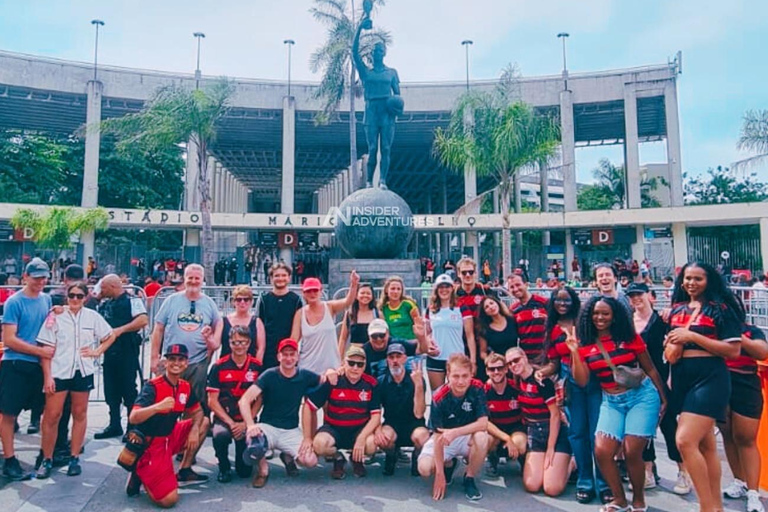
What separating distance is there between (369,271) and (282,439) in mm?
4825

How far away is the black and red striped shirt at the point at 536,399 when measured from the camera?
15.6 feet

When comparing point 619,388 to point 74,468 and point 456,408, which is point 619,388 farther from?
point 74,468

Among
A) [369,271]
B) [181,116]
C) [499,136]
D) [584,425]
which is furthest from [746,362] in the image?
[181,116]

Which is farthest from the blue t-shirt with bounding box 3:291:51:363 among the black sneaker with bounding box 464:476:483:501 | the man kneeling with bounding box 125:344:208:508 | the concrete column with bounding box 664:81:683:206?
the concrete column with bounding box 664:81:683:206

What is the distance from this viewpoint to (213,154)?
120 ft

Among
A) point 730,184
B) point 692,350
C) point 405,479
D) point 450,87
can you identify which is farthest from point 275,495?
point 730,184

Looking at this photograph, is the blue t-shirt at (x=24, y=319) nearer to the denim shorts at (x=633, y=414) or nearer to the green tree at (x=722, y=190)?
the denim shorts at (x=633, y=414)

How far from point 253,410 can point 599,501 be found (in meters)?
2.97

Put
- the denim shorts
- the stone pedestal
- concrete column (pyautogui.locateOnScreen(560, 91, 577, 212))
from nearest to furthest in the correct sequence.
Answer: the denim shorts → the stone pedestal → concrete column (pyautogui.locateOnScreen(560, 91, 577, 212))

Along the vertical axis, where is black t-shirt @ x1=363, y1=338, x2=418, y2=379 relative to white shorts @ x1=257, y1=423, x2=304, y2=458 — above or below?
above

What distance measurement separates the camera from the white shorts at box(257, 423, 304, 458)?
4.85m

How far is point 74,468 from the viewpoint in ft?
15.9

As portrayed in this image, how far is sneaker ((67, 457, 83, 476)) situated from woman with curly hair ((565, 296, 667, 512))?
433cm

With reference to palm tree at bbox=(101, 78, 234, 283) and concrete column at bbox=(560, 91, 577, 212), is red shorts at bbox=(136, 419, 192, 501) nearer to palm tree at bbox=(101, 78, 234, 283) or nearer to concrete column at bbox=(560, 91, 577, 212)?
palm tree at bbox=(101, 78, 234, 283)
